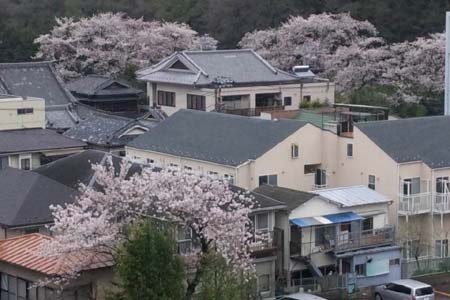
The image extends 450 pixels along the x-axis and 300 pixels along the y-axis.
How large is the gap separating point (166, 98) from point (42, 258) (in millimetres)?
18968

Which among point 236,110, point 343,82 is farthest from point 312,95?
point 343,82

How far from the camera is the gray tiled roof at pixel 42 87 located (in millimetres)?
32750

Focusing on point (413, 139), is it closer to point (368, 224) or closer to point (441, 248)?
point (441, 248)

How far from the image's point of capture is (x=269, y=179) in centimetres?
2427

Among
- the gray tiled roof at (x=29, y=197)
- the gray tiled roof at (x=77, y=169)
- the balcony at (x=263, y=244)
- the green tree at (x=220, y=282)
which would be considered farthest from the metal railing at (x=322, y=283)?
the gray tiled roof at (x=29, y=197)

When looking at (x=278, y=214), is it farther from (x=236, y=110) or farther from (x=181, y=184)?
(x=236, y=110)

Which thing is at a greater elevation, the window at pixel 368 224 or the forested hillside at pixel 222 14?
the forested hillside at pixel 222 14

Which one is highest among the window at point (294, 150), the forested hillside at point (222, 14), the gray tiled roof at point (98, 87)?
the forested hillside at point (222, 14)

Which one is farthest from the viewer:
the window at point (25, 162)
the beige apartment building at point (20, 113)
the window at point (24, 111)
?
the window at point (24, 111)

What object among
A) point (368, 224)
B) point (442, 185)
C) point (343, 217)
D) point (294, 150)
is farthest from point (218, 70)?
point (343, 217)

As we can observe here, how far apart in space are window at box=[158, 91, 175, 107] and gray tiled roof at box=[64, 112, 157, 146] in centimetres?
535

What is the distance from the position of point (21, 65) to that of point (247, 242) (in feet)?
56.3

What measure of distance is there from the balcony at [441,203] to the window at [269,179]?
3.44 m

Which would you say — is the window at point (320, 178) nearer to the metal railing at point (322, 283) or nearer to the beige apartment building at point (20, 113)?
the metal railing at point (322, 283)
